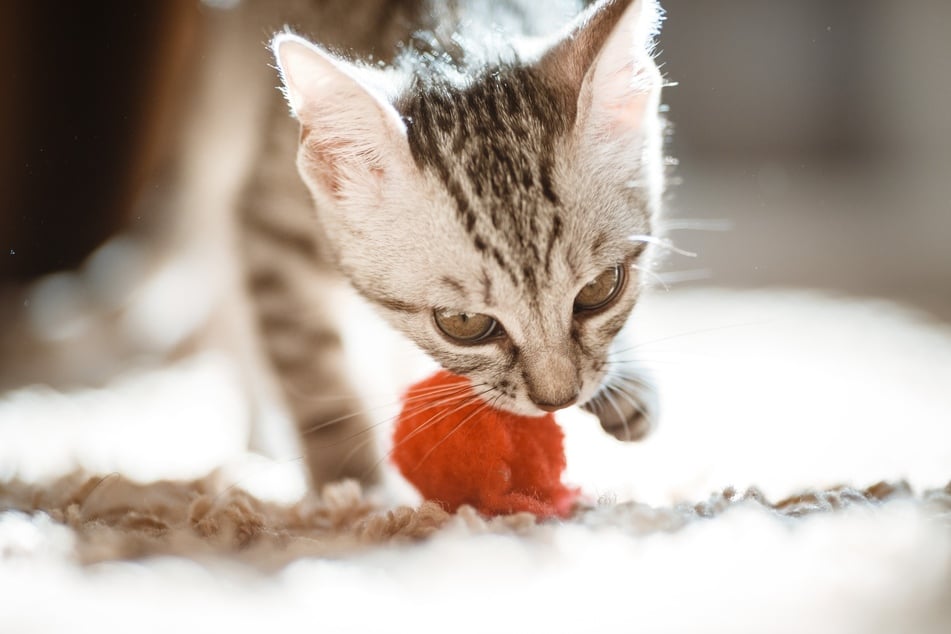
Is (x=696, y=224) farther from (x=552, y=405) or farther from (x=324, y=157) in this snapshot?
(x=324, y=157)

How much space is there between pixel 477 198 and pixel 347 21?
34cm

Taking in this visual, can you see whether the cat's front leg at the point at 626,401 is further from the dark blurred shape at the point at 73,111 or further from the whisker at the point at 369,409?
the dark blurred shape at the point at 73,111

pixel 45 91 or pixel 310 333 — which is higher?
pixel 45 91

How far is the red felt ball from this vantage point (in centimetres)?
70

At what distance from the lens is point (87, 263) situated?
46.0 inches

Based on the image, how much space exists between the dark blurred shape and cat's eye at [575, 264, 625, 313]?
0.59m

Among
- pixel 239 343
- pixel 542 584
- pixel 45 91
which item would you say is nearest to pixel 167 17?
pixel 45 91

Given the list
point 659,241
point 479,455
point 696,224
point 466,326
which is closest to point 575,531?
point 479,455

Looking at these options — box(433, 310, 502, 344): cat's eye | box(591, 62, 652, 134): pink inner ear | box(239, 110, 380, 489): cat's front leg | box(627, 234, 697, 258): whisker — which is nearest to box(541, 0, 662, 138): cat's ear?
box(591, 62, 652, 134): pink inner ear

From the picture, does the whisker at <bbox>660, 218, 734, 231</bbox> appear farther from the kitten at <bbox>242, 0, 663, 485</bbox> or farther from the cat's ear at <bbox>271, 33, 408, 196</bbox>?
the cat's ear at <bbox>271, 33, 408, 196</bbox>

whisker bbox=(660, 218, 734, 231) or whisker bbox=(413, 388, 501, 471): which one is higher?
whisker bbox=(660, 218, 734, 231)

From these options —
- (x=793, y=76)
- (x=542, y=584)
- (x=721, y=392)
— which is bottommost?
(x=542, y=584)

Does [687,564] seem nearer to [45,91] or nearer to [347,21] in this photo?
[347,21]

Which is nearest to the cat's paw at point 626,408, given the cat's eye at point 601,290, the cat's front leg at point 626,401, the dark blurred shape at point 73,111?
the cat's front leg at point 626,401
